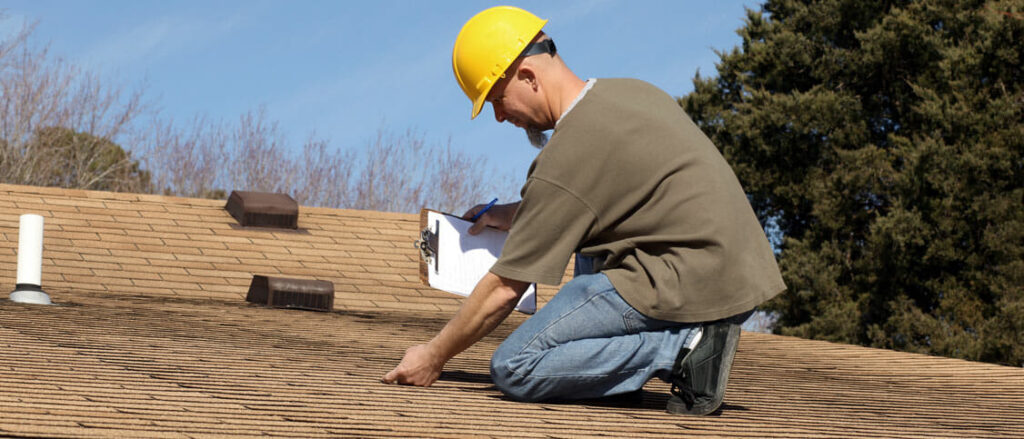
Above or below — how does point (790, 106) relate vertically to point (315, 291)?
above

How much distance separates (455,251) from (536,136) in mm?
729

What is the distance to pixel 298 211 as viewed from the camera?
1026 cm

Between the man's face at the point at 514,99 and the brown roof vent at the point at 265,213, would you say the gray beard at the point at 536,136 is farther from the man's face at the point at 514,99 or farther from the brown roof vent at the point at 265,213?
the brown roof vent at the point at 265,213

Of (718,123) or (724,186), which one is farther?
(718,123)

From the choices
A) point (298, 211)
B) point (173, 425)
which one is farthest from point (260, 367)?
point (298, 211)

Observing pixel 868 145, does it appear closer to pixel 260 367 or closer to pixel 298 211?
pixel 298 211

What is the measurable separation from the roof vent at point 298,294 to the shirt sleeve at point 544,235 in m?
4.42

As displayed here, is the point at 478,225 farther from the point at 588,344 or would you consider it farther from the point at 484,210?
the point at 588,344

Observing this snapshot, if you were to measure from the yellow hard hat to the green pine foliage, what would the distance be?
15199 millimetres

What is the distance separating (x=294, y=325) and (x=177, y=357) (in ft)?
7.16

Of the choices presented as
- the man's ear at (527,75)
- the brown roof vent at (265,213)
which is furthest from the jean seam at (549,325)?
the brown roof vent at (265,213)

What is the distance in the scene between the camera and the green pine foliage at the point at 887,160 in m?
17.5

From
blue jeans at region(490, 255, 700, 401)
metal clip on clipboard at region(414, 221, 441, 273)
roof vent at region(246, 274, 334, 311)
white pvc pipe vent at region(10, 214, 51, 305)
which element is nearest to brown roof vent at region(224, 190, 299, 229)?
Result: roof vent at region(246, 274, 334, 311)

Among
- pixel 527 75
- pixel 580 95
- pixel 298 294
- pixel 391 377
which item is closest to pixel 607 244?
pixel 580 95
